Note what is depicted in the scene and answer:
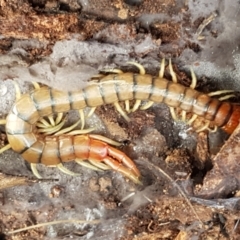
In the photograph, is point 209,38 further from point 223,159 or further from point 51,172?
point 51,172

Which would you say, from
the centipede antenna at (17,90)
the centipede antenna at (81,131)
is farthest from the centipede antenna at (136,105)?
the centipede antenna at (17,90)

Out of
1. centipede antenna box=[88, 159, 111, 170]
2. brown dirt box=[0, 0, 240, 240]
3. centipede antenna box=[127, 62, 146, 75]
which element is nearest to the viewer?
brown dirt box=[0, 0, 240, 240]

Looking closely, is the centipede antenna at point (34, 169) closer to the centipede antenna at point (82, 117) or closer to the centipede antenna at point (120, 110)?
the centipede antenna at point (82, 117)

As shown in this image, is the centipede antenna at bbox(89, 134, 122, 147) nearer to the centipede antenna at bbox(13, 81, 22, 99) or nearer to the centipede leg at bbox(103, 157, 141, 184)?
the centipede leg at bbox(103, 157, 141, 184)

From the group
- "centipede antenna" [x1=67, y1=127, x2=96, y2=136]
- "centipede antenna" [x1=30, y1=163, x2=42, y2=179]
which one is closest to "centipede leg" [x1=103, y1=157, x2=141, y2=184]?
"centipede antenna" [x1=67, y1=127, x2=96, y2=136]

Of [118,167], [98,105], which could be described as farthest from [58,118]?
[118,167]

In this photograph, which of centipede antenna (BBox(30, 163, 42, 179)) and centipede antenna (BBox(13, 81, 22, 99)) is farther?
centipede antenna (BBox(30, 163, 42, 179))

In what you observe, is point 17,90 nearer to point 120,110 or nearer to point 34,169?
point 34,169

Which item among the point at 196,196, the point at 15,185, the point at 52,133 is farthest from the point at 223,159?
the point at 15,185
